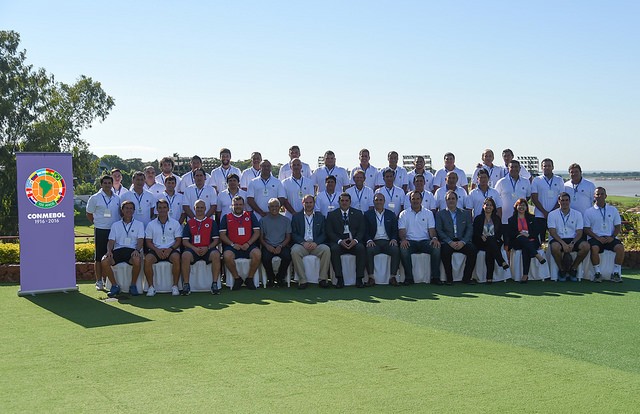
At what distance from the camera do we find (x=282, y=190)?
36.7 feet

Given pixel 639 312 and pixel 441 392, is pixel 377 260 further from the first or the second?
pixel 441 392

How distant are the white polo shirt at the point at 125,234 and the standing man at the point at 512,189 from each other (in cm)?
609

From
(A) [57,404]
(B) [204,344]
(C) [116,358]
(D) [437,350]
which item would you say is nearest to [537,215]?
(D) [437,350]

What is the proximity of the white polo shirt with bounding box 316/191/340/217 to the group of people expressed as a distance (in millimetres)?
18

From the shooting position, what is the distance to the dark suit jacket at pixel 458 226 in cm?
1087

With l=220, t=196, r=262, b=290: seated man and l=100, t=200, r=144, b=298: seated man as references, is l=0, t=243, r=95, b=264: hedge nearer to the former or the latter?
l=100, t=200, r=144, b=298: seated man

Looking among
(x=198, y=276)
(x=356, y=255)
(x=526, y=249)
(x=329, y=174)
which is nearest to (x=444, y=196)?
(x=526, y=249)

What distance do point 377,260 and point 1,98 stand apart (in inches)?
987

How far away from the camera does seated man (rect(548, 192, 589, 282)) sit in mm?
10969

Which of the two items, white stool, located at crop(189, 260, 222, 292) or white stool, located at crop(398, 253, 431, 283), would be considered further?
white stool, located at crop(398, 253, 431, 283)

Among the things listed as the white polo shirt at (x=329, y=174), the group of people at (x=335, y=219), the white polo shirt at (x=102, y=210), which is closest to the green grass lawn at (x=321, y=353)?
the group of people at (x=335, y=219)

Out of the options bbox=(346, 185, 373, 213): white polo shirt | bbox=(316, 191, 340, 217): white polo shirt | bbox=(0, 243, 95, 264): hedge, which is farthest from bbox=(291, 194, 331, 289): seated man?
bbox=(0, 243, 95, 264): hedge

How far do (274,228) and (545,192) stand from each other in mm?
4744

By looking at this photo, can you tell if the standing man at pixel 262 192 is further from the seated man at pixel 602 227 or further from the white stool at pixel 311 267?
the seated man at pixel 602 227
